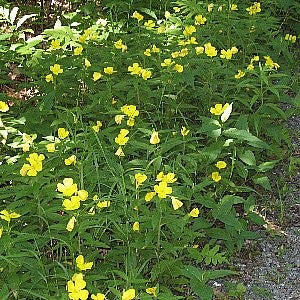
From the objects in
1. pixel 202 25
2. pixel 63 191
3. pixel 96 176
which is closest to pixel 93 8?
pixel 202 25

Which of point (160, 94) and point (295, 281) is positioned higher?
point (160, 94)

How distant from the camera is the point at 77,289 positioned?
2.29 meters

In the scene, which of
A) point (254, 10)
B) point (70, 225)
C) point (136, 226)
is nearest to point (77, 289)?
point (70, 225)

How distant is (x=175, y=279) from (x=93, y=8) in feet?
8.32

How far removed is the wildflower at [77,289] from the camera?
2.27 m

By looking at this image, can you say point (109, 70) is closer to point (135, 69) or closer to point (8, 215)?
point (135, 69)

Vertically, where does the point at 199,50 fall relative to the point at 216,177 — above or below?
above

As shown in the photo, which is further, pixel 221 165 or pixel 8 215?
pixel 221 165

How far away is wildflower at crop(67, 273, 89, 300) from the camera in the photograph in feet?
7.45

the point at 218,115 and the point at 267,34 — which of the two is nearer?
the point at 218,115

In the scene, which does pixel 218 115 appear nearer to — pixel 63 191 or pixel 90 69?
pixel 90 69

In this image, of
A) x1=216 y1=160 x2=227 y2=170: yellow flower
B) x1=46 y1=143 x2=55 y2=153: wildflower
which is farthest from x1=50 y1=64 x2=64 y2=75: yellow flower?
x1=216 y1=160 x2=227 y2=170: yellow flower

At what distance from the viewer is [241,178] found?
355 centimetres

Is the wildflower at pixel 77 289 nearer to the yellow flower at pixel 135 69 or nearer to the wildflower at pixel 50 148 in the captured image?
the wildflower at pixel 50 148
